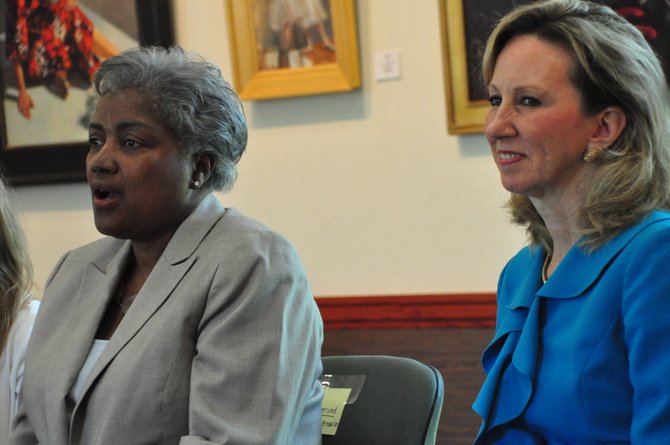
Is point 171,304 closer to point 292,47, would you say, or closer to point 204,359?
point 204,359

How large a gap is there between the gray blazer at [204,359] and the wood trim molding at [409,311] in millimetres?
1579

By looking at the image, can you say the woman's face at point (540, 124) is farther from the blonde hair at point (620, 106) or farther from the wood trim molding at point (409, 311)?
the wood trim molding at point (409, 311)

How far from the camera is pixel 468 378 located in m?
3.82

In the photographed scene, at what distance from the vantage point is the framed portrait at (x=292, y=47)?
3.85 metres

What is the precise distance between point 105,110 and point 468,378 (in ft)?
6.70

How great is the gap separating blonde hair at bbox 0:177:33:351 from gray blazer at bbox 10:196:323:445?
1.49 feet

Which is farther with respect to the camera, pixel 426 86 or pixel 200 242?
pixel 426 86

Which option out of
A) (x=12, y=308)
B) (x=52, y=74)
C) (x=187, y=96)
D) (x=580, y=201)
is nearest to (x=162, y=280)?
(x=187, y=96)

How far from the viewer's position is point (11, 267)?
279cm

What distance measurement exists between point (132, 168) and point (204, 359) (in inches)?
20.1

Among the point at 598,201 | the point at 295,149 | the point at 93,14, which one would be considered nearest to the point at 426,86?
the point at 295,149

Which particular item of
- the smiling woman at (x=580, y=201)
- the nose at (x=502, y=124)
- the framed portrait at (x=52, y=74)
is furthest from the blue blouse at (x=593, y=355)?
the framed portrait at (x=52, y=74)

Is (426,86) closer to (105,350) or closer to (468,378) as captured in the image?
(468,378)

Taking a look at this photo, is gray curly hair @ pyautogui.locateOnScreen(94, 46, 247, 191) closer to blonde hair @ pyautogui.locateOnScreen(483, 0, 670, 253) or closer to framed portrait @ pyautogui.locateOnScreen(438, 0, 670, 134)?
blonde hair @ pyautogui.locateOnScreen(483, 0, 670, 253)
